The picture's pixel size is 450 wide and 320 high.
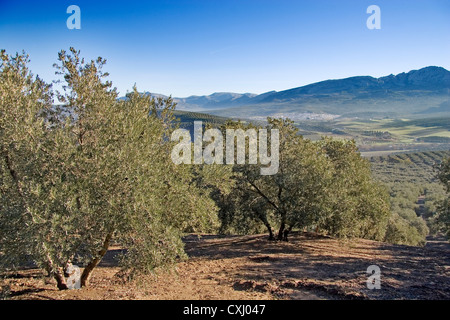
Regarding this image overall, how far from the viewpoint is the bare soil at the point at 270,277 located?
1196cm

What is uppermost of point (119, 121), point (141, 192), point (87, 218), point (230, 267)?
point (119, 121)

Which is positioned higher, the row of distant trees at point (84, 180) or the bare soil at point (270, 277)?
the row of distant trees at point (84, 180)

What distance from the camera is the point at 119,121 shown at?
11047 millimetres

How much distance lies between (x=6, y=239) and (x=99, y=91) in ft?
19.6

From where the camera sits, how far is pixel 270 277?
14.6m

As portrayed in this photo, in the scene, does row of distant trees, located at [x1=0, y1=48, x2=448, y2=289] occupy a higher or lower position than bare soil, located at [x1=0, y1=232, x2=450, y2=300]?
higher

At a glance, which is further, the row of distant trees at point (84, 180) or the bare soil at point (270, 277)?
the bare soil at point (270, 277)

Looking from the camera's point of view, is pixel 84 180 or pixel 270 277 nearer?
pixel 84 180

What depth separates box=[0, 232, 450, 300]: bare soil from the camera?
1196 cm

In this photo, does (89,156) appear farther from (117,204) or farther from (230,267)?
(230,267)

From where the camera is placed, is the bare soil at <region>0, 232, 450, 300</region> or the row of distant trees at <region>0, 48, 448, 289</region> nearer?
the row of distant trees at <region>0, 48, 448, 289</region>

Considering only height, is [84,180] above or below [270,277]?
above

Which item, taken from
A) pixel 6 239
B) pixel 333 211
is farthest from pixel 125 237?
pixel 333 211
